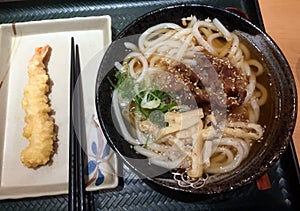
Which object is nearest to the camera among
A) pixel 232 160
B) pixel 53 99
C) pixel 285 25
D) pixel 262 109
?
pixel 232 160

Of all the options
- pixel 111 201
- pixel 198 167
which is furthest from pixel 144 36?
pixel 111 201

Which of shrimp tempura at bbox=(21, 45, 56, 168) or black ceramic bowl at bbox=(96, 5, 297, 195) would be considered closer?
black ceramic bowl at bbox=(96, 5, 297, 195)

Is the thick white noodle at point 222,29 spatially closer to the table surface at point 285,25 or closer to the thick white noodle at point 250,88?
the thick white noodle at point 250,88

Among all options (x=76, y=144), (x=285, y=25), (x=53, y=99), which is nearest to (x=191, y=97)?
(x=76, y=144)

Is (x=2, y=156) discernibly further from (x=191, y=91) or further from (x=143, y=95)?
(x=191, y=91)

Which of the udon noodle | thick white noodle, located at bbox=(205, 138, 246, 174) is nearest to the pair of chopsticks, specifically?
the udon noodle

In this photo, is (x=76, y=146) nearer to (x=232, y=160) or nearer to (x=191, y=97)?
(x=191, y=97)

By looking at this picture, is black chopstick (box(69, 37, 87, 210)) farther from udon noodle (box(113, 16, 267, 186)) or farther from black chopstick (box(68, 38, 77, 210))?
udon noodle (box(113, 16, 267, 186))
